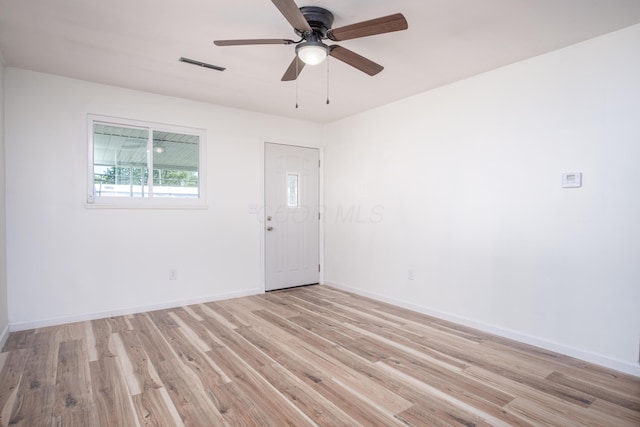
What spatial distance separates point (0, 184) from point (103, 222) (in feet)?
2.97

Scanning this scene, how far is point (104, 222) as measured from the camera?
3697 mm

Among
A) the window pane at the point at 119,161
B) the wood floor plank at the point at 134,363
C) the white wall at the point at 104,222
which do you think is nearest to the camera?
the wood floor plank at the point at 134,363

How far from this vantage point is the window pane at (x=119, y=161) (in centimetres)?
369

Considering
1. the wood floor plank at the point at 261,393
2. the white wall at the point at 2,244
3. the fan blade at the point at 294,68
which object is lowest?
the wood floor plank at the point at 261,393

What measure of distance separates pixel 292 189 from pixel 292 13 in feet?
11.0

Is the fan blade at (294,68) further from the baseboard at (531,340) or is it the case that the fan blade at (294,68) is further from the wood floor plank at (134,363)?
the baseboard at (531,340)

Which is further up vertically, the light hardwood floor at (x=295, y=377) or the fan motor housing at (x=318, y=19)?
the fan motor housing at (x=318, y=19)

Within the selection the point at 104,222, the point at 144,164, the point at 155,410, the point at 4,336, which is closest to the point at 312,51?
the point at 155,410

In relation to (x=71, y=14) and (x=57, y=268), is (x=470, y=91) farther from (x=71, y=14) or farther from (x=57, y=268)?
(x=57, y=268)

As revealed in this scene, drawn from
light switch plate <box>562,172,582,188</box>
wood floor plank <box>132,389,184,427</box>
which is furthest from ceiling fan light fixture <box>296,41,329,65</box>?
wood floor plank <box>132,389,184,427</box>

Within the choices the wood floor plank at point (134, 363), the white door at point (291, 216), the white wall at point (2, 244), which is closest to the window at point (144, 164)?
the white wall at point (2, 244)

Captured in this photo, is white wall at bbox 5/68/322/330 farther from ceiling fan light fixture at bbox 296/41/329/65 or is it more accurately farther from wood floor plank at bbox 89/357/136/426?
ceiling fan light fixture at bbox 296/41/329/65

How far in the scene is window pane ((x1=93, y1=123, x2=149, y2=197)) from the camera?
3693 millimetres

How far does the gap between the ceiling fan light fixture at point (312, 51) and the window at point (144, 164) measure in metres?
2.51
